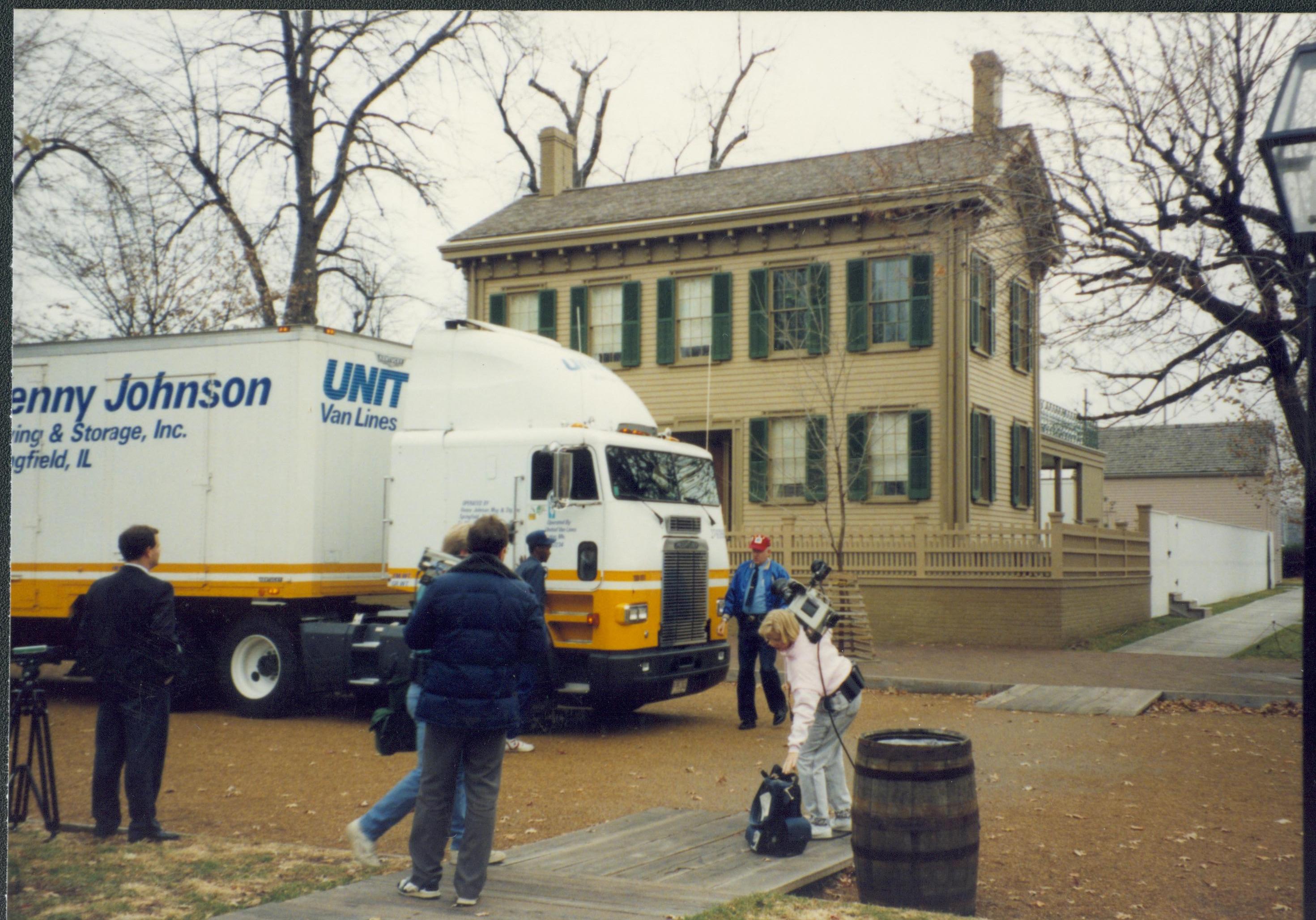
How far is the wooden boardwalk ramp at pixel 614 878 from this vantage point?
19.0 feet

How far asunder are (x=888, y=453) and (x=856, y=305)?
292cm

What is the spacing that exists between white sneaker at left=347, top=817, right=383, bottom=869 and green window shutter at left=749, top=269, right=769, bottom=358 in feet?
62.0

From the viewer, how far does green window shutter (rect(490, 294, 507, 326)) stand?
91.2 ft

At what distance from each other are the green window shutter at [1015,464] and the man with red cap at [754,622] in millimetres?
14726

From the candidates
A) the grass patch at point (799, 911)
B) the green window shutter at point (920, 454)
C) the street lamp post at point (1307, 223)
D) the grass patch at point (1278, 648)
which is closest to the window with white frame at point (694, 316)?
the green window shutter at point (920, 454)

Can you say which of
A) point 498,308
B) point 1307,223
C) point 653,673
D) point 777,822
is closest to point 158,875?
point 777,822

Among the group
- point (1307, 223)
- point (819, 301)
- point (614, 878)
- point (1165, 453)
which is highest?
point (819, 301)

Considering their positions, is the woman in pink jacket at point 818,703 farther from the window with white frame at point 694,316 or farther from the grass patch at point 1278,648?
the window with white frame at point 694,316

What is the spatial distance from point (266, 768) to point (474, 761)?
16.2 feet

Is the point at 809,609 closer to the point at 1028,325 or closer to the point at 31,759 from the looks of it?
the point at 31,759

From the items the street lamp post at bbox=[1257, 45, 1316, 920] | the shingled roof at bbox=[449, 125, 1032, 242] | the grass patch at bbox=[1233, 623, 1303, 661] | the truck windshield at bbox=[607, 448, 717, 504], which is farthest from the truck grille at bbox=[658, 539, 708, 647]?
the grass patch at bbox=[1233, 623, 1303, 661]

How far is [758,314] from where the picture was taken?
2486 centimetres

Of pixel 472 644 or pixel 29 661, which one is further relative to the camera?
pixel 29 661

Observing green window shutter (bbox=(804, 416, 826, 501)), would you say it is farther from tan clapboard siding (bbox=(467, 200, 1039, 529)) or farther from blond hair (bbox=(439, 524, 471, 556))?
blond hair (bbox=(439, 524, 471, 556))
